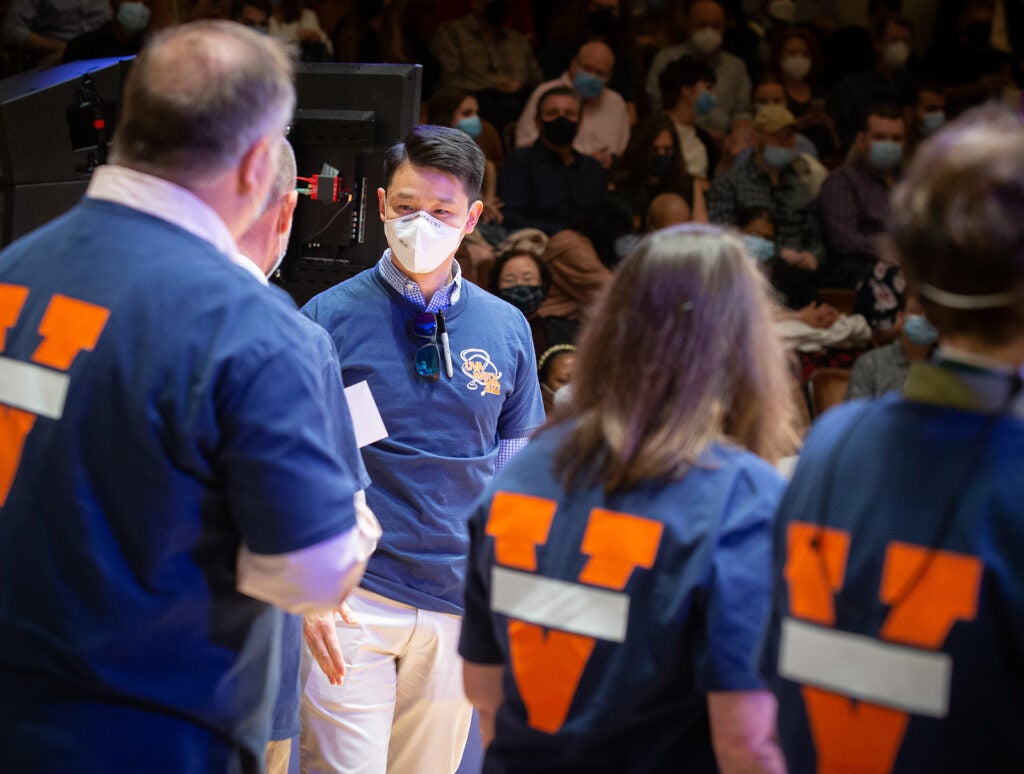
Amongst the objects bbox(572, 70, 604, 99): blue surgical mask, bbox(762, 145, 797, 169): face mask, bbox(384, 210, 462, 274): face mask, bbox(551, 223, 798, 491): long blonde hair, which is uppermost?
bbox(551, 223, 798, 491): long blonde hair

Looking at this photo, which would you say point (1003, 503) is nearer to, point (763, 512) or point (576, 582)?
point (763, 512)

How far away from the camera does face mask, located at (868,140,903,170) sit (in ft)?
22.5

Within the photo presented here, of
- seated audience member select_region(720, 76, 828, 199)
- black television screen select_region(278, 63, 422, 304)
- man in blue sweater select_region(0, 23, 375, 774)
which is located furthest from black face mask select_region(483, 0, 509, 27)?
man in blue sweater select_region(0, 23, 375, 774)

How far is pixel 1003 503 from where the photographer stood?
1.21 metres

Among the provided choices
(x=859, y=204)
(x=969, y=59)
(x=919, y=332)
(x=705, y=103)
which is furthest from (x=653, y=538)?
(x=969, y=59)

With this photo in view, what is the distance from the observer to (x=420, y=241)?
2854 millimetres

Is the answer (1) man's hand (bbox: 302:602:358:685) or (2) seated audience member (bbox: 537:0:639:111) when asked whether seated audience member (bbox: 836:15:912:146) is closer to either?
(2) seated audience member (bbox: 537:0:639:111)

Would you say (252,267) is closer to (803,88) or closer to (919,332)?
(919,332)

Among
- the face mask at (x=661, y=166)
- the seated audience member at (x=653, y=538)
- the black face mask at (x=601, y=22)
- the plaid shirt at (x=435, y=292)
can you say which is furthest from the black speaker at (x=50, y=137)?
the black face mask at (x=601, y=22)

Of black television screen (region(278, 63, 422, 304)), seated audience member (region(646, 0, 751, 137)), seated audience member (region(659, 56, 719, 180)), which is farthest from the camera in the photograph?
seated audience member (region(646, 0, 751, 137))

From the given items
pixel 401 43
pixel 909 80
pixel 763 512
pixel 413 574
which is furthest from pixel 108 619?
pixel 909 80

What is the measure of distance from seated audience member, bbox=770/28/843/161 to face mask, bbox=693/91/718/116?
1.76 feet

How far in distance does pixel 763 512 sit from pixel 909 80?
24.8 ft

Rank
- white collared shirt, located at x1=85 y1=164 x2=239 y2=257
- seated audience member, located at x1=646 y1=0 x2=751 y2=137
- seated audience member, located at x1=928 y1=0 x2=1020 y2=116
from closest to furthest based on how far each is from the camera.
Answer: white collared shirt, located at x1=85 y1=164 x2=239 y2=257 < seated audience member, located at x1=646 y1=0 x2=751 y2=137 < seated audience member, located at x1=928 y1=0 x2=1020 y2=116
